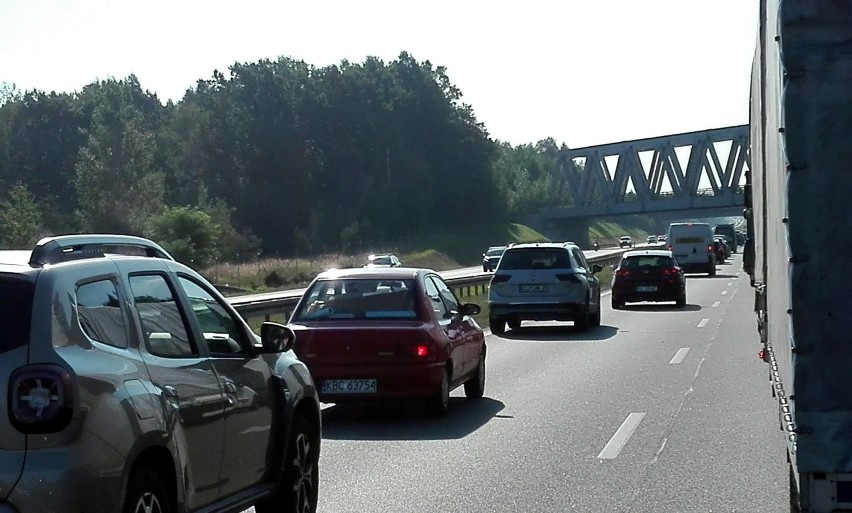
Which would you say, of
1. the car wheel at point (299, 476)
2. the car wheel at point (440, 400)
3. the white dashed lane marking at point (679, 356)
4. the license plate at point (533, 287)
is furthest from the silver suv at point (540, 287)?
the car wheel at point (299, 476)

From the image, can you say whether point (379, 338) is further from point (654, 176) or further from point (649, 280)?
point (654, 176)

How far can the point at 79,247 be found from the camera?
599 cm

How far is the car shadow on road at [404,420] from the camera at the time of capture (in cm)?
1230

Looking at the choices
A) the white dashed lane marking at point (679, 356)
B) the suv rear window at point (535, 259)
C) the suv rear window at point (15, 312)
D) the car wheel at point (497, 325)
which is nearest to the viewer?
the suv rear window at point (15, 312)

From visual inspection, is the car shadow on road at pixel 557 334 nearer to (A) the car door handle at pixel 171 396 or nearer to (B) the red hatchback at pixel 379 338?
(B) the red hatchback at pixel 379 338

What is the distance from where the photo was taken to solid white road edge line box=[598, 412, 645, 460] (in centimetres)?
1078

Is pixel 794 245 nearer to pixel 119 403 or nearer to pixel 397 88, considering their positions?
pixel 119 403

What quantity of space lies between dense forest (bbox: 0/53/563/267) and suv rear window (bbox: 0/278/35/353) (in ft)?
310

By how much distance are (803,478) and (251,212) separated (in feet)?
346

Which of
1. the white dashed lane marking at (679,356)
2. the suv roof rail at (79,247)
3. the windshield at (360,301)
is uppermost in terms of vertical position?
the suv roof rail at (79,247)

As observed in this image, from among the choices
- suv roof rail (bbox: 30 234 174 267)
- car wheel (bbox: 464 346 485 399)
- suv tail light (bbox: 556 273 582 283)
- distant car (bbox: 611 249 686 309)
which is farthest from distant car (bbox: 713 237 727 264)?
suv roof rail (bbox: 30 234 174 267)

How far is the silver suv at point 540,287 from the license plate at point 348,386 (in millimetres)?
13067

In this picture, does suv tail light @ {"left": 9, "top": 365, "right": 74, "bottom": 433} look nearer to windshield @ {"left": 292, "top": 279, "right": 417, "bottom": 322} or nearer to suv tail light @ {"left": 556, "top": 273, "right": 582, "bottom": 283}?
windshield @ {"left": 292, "top": 279, "right": 417, "bottom": 322}

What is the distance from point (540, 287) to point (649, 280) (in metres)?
10.1
